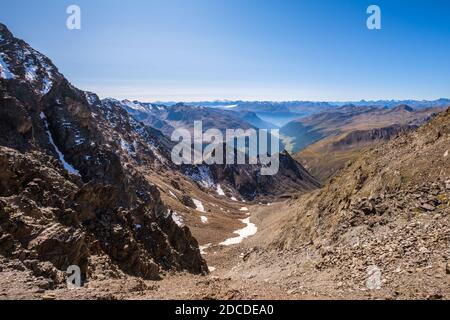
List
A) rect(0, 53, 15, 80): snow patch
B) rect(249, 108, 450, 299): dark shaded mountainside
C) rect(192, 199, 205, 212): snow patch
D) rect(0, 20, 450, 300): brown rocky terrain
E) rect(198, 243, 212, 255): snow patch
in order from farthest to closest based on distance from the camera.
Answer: rect(192, 199, 205, 212): snow patch
rect(198, 243, 212, 255): snow patch
rect(0, 53, 15, 80): snow patch
rect(0, 20, 450, 300): brown rocky terrain
rect(249, 108, 450, 299): dark shaded mountainside

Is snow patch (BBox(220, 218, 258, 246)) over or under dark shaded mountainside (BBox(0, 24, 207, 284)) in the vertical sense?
under

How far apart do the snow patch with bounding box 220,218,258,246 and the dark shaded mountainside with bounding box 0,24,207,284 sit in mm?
32862

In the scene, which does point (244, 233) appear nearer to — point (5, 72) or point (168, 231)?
point (168, 231)

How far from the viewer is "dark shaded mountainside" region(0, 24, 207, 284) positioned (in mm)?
28047

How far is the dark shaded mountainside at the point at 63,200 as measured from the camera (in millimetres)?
28047

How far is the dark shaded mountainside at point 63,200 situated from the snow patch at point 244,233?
3286 centimetres

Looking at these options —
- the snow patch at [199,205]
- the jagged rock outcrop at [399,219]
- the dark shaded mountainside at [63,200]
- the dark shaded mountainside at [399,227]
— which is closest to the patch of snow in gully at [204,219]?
the snow patch at [199,205]

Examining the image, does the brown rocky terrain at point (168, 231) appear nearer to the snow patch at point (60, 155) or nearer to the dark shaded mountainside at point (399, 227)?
the dark shaded mountainside at point (399, 227)

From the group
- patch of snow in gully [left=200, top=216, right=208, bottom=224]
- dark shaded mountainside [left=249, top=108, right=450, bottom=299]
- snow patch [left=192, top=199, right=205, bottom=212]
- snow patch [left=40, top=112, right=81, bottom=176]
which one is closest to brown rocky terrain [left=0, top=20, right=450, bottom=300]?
dark shaded mountainside [left=249, top=108, right=450, bottom=299]

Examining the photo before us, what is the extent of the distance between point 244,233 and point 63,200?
102541 millimetres

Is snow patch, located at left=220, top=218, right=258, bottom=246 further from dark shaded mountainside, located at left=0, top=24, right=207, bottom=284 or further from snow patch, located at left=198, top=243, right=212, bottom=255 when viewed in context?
dark shaded mountainside, located at left=0, top=24, right=207, bottom=284
